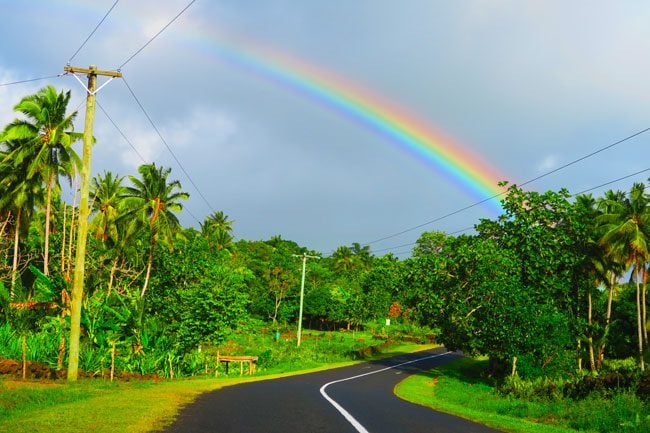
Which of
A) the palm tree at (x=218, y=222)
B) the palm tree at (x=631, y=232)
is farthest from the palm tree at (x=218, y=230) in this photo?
the palm tree at (x=631, y=232)

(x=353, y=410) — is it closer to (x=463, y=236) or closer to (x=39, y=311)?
(x=39, y=311)

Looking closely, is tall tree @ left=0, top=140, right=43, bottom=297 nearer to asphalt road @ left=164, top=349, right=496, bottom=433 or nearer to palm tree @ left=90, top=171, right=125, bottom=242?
palm tree @ left=90, top=171, right=125, bottom=242

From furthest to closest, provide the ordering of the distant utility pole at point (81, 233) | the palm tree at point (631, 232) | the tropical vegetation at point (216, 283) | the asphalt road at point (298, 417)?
the palm tree at point (631, 232), the tropical vegetation at point (216, 283), the distant utility pole at point (81, 233), the asphalt road at point (298, 417)

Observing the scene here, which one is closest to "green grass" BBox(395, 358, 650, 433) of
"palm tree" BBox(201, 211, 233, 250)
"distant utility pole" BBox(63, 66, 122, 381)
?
"distant utility pole" BBox(63, 66, 122, 381)

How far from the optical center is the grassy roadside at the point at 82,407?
10375 millimetres

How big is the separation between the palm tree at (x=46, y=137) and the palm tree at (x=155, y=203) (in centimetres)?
1047

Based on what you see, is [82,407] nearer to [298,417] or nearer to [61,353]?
[298,417]

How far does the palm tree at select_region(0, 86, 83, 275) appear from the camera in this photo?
37.8 m

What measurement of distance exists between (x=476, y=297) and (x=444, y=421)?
2210 centimetres

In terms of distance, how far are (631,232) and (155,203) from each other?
44.0 m

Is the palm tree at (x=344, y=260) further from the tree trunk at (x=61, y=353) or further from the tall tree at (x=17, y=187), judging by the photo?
the tree trunk at (x=61, y=353)

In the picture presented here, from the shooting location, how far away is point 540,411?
1944cm

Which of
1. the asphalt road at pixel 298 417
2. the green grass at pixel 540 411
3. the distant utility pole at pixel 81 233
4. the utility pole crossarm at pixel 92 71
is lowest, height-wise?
the green grass at pixel 540 411

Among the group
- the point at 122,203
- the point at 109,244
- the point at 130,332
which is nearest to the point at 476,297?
the point at 130,332
